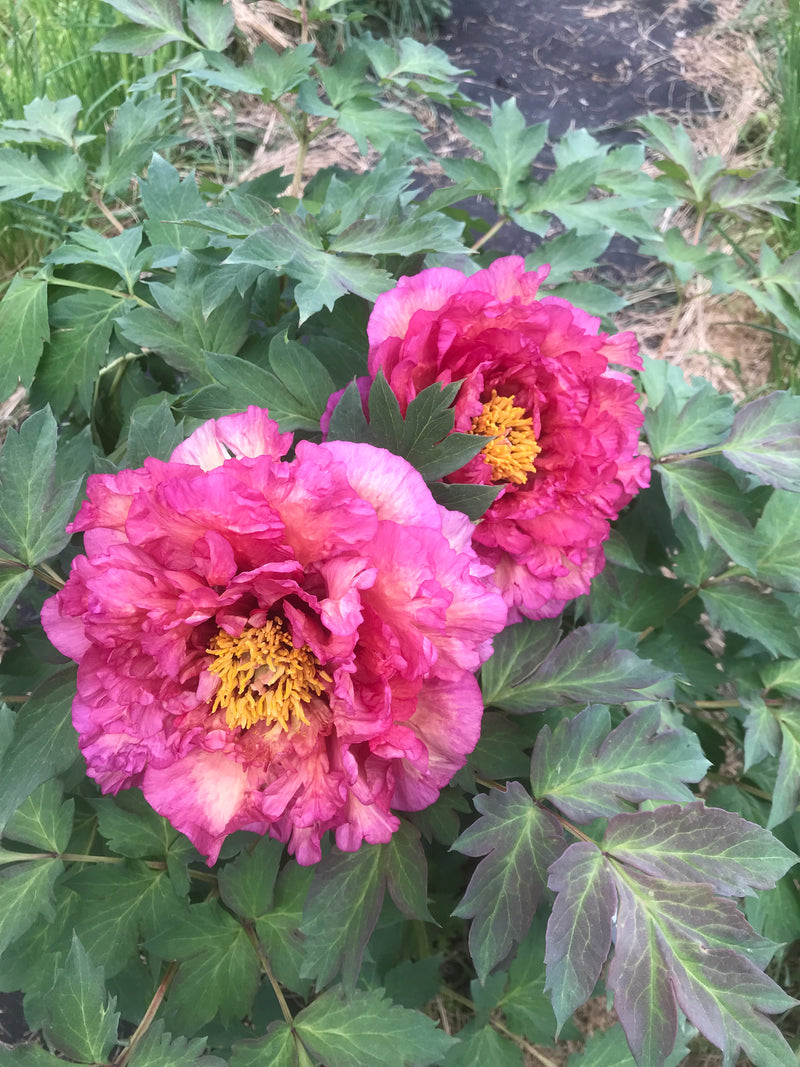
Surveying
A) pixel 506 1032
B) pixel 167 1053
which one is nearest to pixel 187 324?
pixel 167 1053

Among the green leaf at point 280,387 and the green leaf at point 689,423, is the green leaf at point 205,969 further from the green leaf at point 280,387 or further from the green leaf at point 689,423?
the green leaf at point 689,423

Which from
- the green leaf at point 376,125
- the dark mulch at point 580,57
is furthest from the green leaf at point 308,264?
the dark mulch at point 580,57

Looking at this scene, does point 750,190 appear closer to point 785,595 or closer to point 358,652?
point 785,595

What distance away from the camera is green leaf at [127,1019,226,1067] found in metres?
0.65

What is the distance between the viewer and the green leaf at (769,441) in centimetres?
92

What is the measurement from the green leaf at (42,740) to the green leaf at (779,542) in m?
0.84

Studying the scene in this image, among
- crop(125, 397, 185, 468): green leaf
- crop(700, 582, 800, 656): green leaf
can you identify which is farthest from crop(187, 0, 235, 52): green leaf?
crop(700, 582, 800, 656): green leaf

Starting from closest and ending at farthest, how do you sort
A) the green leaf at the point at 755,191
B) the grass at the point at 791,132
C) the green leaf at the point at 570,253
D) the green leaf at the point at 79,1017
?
the green leaf at the point at 79,1017
the green leaf at the point at 570,253
the green leaf at the point at 755,191
the grass at the point at 791,132

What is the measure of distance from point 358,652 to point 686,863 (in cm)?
37

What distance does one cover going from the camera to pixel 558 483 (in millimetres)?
783

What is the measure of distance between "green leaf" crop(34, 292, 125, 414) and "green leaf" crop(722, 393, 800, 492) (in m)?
0.76

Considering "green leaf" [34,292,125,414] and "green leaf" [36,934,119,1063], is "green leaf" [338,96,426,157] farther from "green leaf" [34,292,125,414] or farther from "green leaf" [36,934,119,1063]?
Result: "green leaf" [36,934,119,1063]

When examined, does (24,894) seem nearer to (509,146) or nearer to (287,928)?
(287,928)

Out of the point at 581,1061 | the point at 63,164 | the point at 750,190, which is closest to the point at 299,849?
the point at 581,1061
